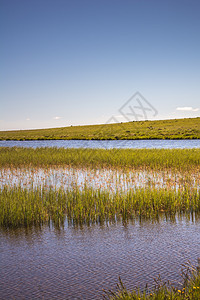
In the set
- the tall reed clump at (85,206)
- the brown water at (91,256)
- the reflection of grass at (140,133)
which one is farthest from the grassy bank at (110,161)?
the reflection of grass at (140,133)

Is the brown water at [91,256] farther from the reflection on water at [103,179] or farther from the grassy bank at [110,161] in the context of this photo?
the grassy bank at [110,161]

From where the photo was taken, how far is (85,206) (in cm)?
986

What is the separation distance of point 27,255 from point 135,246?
7.81 feet

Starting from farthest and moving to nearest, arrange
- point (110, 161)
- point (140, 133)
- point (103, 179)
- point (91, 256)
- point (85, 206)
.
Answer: point (140, 133)
point (110, 161)
point (103, 179)
point (85, 206)
point (91, 256)

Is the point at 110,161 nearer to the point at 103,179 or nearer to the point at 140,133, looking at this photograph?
the point at 103,179

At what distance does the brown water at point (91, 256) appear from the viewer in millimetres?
5617

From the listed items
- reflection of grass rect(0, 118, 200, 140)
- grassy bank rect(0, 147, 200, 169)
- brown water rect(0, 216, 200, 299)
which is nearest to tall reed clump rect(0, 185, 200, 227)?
brown water rect(0, 216, 200, 299)

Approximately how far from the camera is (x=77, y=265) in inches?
253

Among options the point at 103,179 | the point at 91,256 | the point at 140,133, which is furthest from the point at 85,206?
the point at 140,133

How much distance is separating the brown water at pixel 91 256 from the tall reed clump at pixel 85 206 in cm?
58

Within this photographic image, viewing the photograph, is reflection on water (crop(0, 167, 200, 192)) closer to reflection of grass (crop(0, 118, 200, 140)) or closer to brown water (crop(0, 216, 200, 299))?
brown water (crop(0, 216, 200, 299))

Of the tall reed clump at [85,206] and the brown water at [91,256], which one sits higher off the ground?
Result: the tall reed clump at [85,206]

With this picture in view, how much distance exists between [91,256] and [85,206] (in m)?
3.08

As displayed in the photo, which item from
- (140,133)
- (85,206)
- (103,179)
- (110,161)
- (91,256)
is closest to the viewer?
(91,256)
